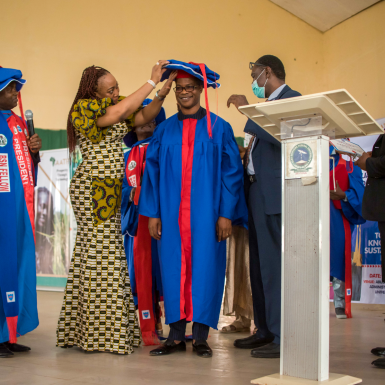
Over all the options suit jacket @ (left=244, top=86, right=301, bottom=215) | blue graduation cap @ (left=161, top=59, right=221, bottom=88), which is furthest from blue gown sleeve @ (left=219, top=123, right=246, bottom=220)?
blue graduation cap @ (left=161, top=59, right=221, bottom=88)

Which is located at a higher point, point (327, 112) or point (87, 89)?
point (87, 89)

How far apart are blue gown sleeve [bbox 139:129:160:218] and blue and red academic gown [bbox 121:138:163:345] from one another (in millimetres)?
347

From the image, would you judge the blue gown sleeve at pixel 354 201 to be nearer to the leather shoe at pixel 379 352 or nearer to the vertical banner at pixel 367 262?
the vertical banner at pixel 367 262

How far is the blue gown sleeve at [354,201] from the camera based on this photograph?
4.48 meters

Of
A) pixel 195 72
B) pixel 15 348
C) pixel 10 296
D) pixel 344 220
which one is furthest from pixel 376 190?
pixel 15 348

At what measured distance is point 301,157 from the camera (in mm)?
1967

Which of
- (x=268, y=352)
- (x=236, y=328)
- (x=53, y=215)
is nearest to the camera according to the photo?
(x=268, y=352)

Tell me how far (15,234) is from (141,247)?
85 centimetres

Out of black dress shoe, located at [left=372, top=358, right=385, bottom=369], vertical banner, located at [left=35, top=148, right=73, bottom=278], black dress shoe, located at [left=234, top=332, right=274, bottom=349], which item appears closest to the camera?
black dress shoe, located at [left=372, top=358, right=385, bottom=369]

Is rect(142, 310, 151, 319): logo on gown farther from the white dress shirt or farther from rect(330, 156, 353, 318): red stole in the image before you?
rect(330, 156, 353, 318): red stole

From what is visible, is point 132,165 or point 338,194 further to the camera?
point 338,194

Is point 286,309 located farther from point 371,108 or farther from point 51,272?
point 51,272

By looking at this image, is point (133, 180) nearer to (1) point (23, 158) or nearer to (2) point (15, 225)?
(1) point (23, 158)

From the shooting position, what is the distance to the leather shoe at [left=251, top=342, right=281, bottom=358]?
2672 millimetres
